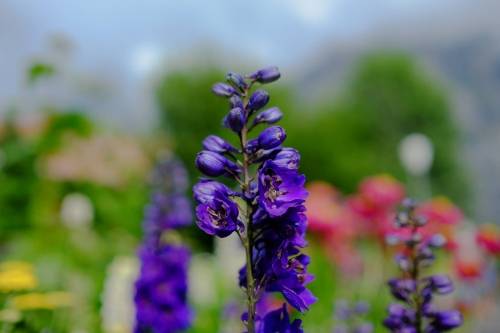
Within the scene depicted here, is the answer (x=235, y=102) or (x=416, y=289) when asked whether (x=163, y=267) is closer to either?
(x=416, y=289)

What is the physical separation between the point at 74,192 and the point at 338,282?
6.49 metres

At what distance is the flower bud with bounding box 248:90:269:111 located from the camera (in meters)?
1.28

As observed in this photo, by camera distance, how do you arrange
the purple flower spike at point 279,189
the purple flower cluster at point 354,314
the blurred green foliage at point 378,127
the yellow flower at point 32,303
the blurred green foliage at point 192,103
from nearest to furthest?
the purple flower spike at point 279,189
the purple flower cluster at point 354,314
the yellow flower at point 32,303
the blurred green foliage at point 192,103
the blurred green foliage at point 378,127

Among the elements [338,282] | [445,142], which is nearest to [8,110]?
[338,282]

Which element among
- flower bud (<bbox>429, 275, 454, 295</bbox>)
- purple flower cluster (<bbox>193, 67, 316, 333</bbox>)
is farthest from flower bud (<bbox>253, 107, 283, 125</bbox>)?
flower bud (<bbox>429, 275, 454, 295</bbox>)

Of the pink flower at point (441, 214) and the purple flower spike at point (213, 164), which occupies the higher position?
the pink flower at point (441, 214)

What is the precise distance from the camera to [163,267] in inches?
109

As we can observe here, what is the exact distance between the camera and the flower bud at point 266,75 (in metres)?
1.34

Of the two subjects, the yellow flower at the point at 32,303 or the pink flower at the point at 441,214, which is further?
the pink flower at the point at 441,214

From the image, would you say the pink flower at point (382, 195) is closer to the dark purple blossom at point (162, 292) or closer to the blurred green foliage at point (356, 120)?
the dark purple blossom at point (162, 292)

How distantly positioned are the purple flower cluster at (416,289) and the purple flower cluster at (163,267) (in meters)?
1.23

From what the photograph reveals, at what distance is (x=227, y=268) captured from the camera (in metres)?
7.25

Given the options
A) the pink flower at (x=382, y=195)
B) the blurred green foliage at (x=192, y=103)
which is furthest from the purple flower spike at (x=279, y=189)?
the blurred green foliage at (x=192, y=103)

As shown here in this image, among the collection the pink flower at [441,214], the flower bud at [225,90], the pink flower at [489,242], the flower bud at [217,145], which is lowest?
the flower bud at [217,145]
